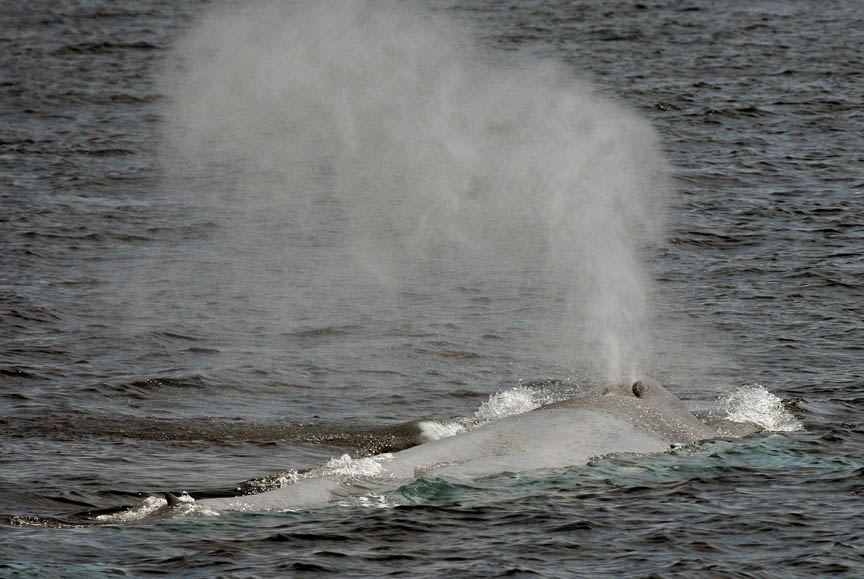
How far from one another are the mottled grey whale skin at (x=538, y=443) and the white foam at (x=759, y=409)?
779mm

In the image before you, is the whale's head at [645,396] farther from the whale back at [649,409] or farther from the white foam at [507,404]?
the white foam at [507,404]

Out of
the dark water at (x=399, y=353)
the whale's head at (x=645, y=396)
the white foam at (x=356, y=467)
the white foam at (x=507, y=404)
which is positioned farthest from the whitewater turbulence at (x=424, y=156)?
the white foam at (x=356, y=467)

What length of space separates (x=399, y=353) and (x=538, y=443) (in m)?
8.57

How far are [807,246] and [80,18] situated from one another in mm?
45244

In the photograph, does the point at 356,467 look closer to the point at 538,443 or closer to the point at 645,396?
the point at 538,443

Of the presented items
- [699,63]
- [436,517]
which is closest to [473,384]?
[436,517]

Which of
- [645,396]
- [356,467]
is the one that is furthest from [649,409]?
[356,467]

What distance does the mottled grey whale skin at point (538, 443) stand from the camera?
1769 centimetres

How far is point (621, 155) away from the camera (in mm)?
46625

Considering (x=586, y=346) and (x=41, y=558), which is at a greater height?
(x=41, y=558)

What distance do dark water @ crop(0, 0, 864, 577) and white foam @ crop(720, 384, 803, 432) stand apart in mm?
376

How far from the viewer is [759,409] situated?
23.6 meters

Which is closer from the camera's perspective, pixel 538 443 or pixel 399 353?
pixel 538 443

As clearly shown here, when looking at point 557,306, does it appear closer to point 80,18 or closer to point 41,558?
point 41,558
